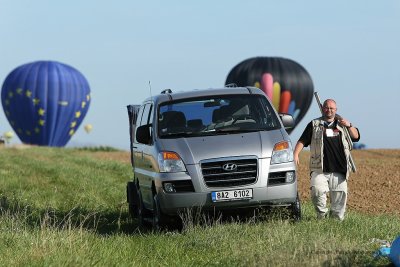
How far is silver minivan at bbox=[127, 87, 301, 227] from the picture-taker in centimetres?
1356

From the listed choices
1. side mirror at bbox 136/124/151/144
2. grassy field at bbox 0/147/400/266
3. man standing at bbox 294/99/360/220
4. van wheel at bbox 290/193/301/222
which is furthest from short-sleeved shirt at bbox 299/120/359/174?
side mirror at bbox 136/124/151/144

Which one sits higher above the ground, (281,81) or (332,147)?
(332,147)

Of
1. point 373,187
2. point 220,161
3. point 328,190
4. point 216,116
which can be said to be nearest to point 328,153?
point 328,190

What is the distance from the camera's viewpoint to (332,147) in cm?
1477

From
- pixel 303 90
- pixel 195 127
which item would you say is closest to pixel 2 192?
pixel 195 127

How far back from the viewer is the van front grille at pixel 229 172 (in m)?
13.6

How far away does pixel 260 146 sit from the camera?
13648mm

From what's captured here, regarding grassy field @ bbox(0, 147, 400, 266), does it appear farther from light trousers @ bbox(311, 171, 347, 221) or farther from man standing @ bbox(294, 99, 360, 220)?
man standing @ bbox(294, 99, 360, 220)

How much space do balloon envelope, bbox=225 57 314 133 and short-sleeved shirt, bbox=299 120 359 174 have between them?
4244cm

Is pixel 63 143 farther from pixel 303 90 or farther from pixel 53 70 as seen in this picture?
pixel 303 90

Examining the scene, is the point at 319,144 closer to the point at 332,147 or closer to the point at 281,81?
the point at 332,147

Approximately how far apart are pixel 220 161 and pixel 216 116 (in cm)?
116

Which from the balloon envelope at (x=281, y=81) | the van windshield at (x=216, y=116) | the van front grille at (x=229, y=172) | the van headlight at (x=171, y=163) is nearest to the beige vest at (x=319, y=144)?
the van windshield at (x=216, y=116)

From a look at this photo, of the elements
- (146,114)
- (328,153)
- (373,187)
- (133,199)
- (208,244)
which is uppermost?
(146,114)
